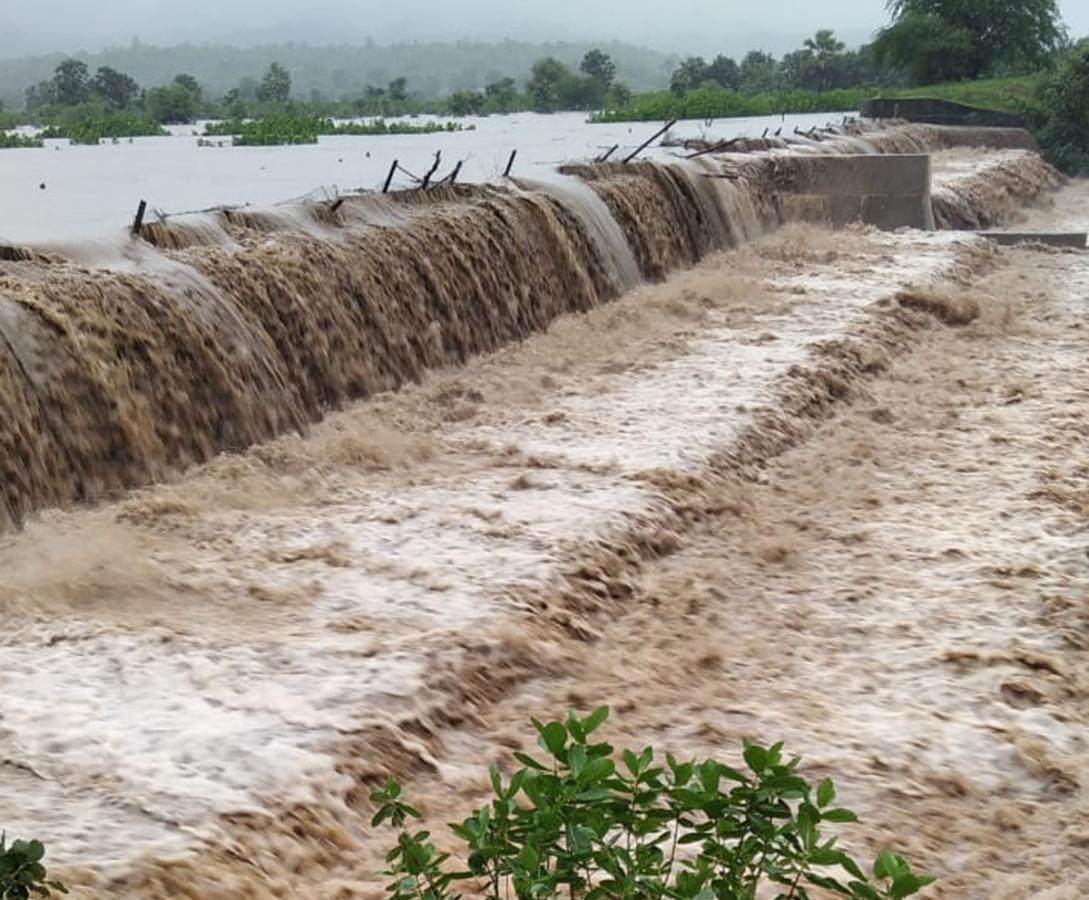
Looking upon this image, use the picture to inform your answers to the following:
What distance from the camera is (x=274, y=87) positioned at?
35438mm

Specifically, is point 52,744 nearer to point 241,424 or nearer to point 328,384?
point 241,424

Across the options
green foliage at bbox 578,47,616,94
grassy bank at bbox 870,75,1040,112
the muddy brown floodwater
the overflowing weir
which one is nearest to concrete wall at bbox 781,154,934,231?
the overflowing weir

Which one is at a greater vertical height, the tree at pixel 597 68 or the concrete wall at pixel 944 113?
the tree at pixel 597 68

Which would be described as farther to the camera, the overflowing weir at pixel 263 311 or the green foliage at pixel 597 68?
the green foliage at pixel 597 68

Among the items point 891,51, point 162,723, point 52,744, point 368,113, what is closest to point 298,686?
point 162,723

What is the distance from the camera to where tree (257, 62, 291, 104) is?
115 ft

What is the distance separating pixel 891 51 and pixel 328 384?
33.5m

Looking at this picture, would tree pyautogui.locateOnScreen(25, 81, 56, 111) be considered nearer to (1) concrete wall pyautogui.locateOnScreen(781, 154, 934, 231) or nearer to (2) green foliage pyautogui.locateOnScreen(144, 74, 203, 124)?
(2) green foliage pyautogui.locateOnScreen(144, 74, 203, 124)

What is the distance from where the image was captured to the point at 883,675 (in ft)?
17.2

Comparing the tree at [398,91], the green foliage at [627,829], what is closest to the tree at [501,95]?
the tree at [398,91]

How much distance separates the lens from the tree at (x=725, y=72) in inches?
2152

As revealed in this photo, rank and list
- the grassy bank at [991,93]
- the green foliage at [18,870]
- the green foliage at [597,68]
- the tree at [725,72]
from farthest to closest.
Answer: the tree at [725,72] → the green foliage at [597,68] → the grassy bank at [991,93] → the green foliage at [18,870]

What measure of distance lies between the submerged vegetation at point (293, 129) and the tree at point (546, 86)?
46.7 ft

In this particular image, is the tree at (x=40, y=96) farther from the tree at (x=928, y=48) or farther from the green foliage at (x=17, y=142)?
the tree at (x=928, y=48)
